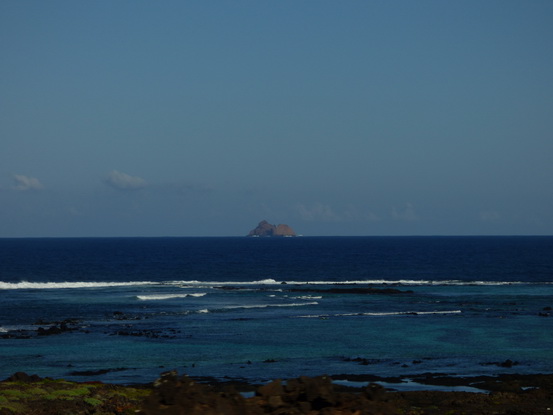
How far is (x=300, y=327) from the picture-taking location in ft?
219

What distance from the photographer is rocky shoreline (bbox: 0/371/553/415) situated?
19375mm

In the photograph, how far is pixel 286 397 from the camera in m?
20.3

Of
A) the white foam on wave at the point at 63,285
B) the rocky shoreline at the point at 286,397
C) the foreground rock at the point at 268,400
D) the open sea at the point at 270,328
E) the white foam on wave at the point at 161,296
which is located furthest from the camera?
the white foam on wave at the point at 63,285

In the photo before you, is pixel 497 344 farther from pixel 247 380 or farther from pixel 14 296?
pixel 14 296

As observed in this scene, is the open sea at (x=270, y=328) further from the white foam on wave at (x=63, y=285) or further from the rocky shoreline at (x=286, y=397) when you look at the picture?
the rocky shoreline at (x=286, y=397)

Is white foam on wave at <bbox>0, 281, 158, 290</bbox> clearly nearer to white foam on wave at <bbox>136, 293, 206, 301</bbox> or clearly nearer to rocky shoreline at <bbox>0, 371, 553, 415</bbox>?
white foam on wave at <bbox>136, 293, 206, 301</bbox>

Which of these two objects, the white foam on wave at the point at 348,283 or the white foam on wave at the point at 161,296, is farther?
the white foam on wave at the point at 348,283

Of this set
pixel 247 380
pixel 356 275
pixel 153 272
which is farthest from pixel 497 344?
pixel 153 272

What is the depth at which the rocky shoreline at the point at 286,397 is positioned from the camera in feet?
63.6

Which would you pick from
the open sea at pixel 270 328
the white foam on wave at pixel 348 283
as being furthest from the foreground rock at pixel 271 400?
the white foam on wave at pixel 348 283

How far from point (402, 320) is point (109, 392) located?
133 ft

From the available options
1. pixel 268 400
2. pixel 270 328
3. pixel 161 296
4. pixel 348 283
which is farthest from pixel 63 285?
pixel 268 400

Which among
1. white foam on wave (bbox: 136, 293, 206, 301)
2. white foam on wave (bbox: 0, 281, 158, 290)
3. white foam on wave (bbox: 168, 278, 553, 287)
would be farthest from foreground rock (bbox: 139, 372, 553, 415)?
white foam on wave (bbox: 168, 278, 553, 287)

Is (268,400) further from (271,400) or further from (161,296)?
(161,296)
